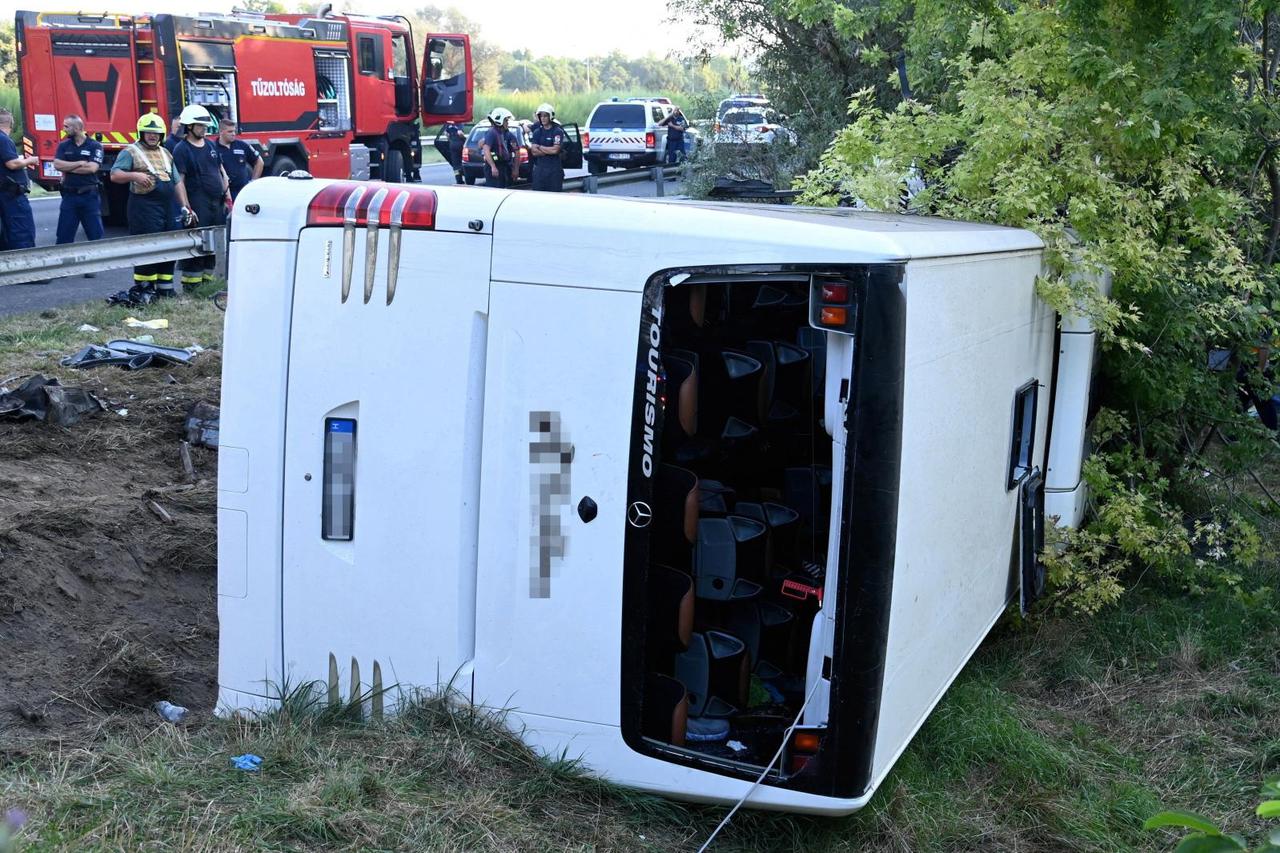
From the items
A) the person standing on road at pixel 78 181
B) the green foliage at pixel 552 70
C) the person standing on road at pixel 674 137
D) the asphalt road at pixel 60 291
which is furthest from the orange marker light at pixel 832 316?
the green foliage at pixel 552 70

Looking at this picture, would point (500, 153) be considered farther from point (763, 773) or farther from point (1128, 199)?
point (763, 773)

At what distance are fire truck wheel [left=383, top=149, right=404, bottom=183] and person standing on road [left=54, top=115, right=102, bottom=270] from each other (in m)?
12.0

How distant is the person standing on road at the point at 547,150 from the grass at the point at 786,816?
16527 millimetres

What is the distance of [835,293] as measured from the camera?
11.4 feet

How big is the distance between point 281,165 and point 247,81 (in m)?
1.62

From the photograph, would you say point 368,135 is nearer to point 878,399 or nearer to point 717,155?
point 717,155

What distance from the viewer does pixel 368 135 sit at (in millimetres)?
26031

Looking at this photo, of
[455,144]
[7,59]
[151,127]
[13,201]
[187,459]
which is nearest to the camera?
[187,459]

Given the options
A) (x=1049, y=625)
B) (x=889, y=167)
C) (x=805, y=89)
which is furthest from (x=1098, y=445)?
(x=805, y=89)

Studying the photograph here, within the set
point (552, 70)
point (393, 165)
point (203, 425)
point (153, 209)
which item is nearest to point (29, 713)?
point (203, 425)

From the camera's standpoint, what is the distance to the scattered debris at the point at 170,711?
4.51m

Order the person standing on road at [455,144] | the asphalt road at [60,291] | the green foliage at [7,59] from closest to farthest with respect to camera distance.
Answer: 1. the asphalt road at [60,291]
2. the person standing on road at [455,144]
3. the green foliage at [7,59]

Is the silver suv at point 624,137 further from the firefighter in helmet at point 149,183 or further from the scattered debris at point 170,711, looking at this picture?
the scattered debris at point 170,711

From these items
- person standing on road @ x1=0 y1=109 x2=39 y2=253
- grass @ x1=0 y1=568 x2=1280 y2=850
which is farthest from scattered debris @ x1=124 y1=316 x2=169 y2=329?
grass @ x1=0 y1=568 x2=1280 y2=850
